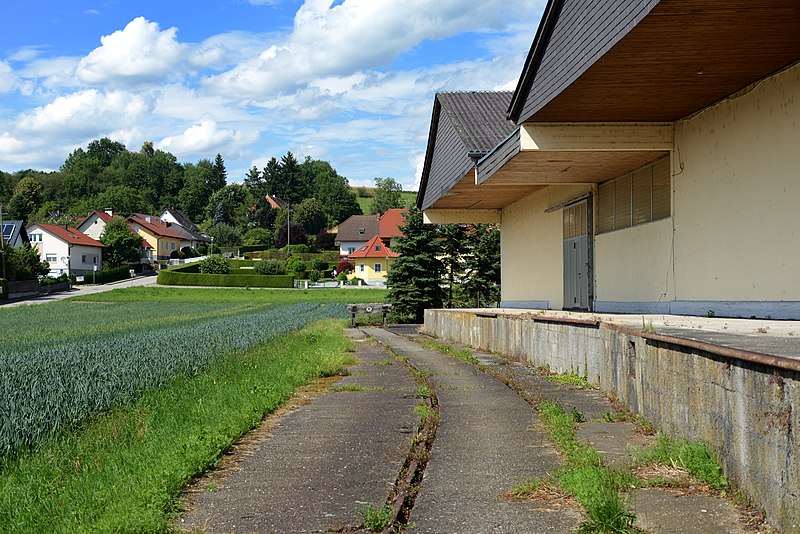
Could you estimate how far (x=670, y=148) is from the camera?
16297 millimetres

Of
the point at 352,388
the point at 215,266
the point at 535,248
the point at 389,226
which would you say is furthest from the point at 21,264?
the point at 352,388

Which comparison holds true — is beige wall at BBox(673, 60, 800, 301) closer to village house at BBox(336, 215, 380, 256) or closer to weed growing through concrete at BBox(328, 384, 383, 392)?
weed growing through concrete at BBox(328, 384, 383, 392)

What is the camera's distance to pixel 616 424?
852 cm

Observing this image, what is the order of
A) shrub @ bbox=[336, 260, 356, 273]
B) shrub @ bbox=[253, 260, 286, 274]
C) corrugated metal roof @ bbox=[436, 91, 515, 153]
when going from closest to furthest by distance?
corrugated metal roof @ bbox=[436, 91, 515, 153] → shrub @ bbox=[253, 260, 286, 274] → shrub @ bbox=[336, 260, 356, 273]

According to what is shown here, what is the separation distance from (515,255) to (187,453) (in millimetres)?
24974

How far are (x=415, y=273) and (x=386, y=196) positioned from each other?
12677cm

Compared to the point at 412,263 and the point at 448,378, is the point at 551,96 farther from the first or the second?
the point at 412,263

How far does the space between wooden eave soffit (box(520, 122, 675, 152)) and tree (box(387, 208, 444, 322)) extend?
26058mm

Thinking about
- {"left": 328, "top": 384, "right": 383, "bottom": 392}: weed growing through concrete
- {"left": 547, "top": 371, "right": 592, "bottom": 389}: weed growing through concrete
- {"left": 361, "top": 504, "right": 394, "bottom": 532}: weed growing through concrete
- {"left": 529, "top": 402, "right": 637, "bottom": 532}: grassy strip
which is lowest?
{"left": 328, "top": 384, "right": 383, "bottom": 392}: weed growing through concrete

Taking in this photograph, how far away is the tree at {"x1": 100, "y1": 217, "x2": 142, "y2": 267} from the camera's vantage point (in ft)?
370

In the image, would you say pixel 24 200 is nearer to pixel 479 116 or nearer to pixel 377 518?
pixel 479 116

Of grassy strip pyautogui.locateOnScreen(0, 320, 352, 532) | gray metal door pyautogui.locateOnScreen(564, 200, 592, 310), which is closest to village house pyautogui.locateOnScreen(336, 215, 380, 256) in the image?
gray metal door pyautogui.locateOnScreen(564, 200, 592, 310)

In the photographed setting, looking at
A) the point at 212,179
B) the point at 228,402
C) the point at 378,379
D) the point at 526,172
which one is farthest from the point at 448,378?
the point at 212,179

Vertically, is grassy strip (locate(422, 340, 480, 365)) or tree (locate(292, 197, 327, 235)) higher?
tree (locate(292, 197, 327, 235))
